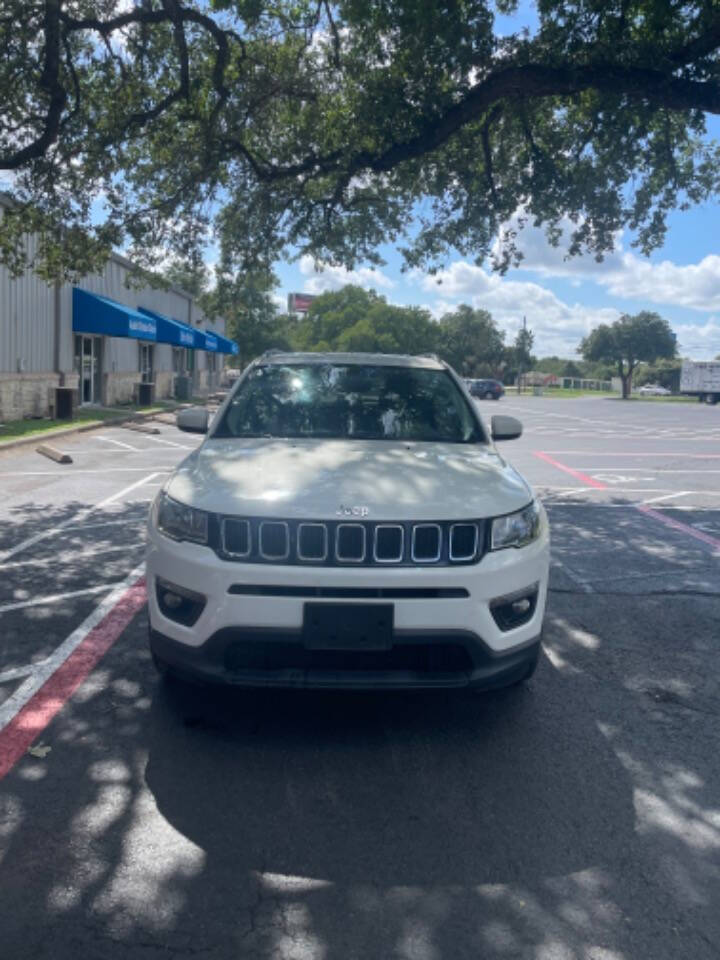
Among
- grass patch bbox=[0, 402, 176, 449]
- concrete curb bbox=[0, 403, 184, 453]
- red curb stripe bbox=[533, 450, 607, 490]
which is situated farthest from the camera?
grass patch bbox=[0, 402, 176, 449]

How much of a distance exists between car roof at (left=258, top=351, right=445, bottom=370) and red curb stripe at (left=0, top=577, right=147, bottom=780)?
1.92m

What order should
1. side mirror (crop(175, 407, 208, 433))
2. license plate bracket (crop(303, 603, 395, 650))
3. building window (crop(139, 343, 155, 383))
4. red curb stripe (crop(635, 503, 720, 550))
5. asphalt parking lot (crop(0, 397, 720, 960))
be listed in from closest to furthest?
asphalt parking lot (crop(0, 397, 720, 960)) → license plate bracket (crop(303, 603, 395, 650)) → side mirror (crop(175, 407, 208, 433)) → red curb stripe (crop(635, 503, 720, 550)) → building window (crop(139, 343, 155, 383))

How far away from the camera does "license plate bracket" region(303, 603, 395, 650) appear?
336 cm

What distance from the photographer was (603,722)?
3961 millimetres

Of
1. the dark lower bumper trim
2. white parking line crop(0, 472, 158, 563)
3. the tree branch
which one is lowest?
white parking line crop(0, 472, 158, 563)

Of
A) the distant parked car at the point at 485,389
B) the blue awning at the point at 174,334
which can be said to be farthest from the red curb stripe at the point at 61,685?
the distant parked car at the point at 485,389

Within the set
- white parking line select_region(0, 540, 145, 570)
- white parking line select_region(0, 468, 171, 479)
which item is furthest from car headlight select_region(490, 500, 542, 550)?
white parking line select_region(0, 468, 171, 479)

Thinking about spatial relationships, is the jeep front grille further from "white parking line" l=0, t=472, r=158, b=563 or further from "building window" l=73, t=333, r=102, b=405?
"building window" l=73, t=333, r=102, b=405

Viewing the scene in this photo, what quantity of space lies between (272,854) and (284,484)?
1.55m

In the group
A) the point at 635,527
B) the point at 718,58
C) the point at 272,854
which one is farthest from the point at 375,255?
the point at 272,854

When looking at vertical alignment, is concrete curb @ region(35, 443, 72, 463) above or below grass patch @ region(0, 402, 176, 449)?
below

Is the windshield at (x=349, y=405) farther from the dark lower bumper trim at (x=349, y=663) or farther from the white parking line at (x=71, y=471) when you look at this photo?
the white parking line at (x=71, y=471)

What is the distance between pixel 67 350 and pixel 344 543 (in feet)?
68.9

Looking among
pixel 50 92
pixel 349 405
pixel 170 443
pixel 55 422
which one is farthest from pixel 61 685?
pixel 55 422
